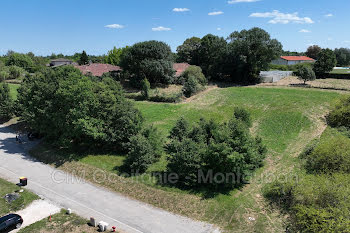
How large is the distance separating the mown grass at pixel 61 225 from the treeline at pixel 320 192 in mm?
12767

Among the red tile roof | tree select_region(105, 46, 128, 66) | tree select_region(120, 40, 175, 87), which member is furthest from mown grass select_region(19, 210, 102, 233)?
tree select_region(105, 46, 128, 66)

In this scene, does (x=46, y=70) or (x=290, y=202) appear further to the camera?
(x=46, y=70)

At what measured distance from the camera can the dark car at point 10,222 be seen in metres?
16.2

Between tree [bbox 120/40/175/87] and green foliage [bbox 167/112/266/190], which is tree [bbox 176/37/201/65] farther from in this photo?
green foliage [bbox 167/112/266/190]

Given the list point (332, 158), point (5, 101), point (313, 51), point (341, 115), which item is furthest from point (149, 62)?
point (313, 51)

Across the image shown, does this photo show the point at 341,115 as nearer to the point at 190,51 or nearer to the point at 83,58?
the point at 190,51

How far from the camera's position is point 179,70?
181 feet

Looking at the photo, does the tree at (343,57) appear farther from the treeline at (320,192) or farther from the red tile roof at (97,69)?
the treeline at (320,192)

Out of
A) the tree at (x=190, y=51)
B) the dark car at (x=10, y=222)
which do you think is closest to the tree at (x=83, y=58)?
the tree at (x=190, y=51)

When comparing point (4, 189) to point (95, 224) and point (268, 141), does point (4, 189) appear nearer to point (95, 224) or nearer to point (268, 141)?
point (95, 224)

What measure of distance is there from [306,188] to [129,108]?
1815cm

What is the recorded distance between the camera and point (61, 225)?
17297 millimetres

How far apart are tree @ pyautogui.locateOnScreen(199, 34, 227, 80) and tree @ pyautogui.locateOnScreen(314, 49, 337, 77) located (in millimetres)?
18294

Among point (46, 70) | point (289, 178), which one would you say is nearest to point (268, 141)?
point (289, 178)
